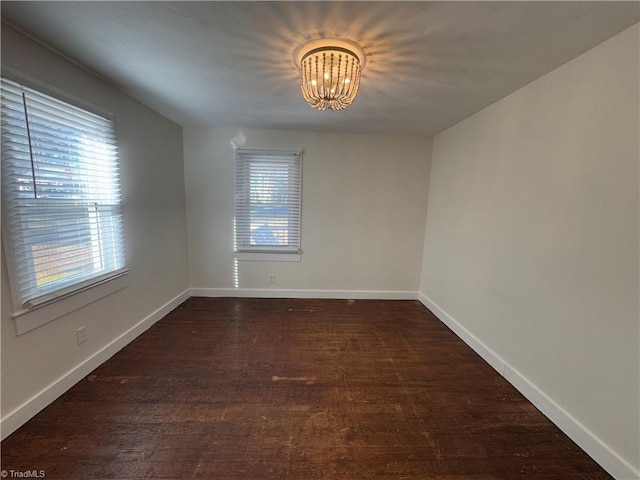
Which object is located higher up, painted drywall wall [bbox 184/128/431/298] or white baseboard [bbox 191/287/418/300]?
painted drywall wall [bbox 184/128/431/298]

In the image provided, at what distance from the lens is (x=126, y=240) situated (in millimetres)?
2340

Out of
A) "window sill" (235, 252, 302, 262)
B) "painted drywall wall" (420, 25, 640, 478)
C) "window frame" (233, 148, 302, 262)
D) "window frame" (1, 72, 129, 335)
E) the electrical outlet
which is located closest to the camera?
"painted drywall wall" (420, 25, 640, 478)

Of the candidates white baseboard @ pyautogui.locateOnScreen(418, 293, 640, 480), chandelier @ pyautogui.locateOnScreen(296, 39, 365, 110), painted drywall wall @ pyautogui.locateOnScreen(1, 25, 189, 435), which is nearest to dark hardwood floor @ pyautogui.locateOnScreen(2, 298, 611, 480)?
white baseboard @ pyautogui.locateOnScreen(418, 293, 640, 480)

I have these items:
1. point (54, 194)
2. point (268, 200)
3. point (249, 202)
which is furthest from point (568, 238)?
point (54, 194)

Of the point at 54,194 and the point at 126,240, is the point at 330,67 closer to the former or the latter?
the point at 54,194

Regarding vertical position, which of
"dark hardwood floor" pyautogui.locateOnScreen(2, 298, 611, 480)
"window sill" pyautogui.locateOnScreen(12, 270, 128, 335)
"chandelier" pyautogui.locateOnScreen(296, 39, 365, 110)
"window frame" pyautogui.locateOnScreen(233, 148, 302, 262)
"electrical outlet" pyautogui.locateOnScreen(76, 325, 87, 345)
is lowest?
"dark hardwood floor" pyautogui.locateOnScreen(2, 298, 611, 480)

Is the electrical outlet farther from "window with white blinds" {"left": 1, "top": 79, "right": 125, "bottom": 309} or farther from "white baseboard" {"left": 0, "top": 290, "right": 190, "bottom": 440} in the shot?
"window with white blinds" {"left": 1, "top": 79, "right": 125, "bottom": 309}

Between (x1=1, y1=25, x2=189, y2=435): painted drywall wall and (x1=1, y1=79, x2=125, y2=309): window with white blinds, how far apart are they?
0.38 feet

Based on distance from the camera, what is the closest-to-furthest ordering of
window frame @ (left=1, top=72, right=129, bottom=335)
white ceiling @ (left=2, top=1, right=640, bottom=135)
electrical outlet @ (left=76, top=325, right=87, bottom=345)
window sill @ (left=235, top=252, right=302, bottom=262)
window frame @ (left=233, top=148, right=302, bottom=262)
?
white ceiling @ (left=2, top=1, right=640, bottom=135), window frame @ (left=1, top=72, right=129, bottom=335), electrical outlet @ (left=76, top=325, right=87, bottom=345), window frame @ (left=233, top=148, right=302, bottom=262), window sill @ (left=235, top=252, right=302, bottom=262)

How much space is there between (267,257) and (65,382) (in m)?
2.20

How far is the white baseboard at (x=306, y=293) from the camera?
11.8 feet

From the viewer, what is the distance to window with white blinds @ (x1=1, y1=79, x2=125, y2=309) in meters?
1.44

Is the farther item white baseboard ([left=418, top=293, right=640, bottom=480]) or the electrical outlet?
A: the electrical outlet

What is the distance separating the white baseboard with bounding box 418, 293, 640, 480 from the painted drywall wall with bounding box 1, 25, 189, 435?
325cm
